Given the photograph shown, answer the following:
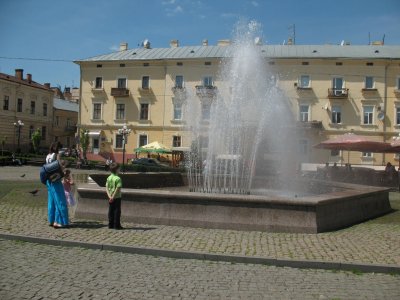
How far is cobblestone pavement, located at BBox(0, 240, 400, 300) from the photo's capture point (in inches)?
212

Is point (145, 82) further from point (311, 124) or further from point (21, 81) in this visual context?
point (21, 81)

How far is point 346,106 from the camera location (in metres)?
47.1

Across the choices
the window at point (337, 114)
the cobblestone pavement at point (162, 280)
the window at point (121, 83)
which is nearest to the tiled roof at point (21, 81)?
the window at point (121, 83)

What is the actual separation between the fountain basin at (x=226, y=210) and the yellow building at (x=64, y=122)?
59317mm

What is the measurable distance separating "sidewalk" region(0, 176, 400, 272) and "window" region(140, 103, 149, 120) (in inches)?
Answer: 1650

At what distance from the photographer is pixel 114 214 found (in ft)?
30.1

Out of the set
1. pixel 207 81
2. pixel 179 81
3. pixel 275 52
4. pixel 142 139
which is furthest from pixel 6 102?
pixel 275 52

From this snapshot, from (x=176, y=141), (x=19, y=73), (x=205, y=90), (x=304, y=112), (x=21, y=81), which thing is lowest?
(x=176, y=141)

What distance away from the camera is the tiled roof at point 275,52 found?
47.9m

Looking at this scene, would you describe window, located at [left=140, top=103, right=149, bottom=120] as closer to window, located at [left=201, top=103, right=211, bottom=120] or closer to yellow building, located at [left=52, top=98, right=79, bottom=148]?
window, located at [left=201, top=103, right=211, bottom=120]

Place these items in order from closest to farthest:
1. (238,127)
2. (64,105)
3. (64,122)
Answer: (238,127) → (64,122) → (64,105)

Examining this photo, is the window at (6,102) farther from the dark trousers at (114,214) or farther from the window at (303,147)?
the dark trousers at (114,214)

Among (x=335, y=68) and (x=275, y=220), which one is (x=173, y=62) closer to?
(x=335, y=68)

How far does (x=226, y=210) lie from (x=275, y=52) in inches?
1712
